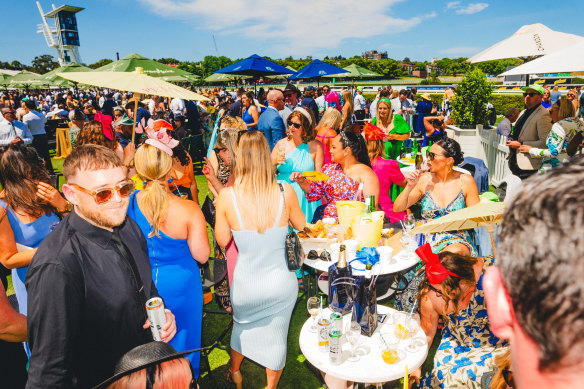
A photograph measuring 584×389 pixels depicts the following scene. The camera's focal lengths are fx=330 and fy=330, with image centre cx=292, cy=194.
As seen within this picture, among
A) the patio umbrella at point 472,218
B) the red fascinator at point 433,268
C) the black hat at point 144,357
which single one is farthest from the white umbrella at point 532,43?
the black hat at point 144,357

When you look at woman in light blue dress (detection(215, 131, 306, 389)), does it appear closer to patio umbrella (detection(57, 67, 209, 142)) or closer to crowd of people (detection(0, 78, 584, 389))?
crowd of people (detection(0, 78, 584, 389))

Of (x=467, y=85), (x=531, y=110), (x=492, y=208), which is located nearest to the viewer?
(x=492, y=208)

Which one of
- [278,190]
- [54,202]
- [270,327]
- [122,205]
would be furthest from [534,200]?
[54,202]

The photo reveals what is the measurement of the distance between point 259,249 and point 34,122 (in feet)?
34.5

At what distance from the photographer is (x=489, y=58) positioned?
7770 millimetres

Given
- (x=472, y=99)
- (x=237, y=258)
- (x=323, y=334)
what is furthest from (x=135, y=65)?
(x=472, y=99)

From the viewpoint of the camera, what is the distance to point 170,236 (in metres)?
2.50

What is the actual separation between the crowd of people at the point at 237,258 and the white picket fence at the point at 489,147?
7.01ft

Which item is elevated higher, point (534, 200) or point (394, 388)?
point (534, 200)

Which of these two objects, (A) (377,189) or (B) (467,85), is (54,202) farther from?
(B) (467,85)

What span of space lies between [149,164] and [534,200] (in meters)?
2.52

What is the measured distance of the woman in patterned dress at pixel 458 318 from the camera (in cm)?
234

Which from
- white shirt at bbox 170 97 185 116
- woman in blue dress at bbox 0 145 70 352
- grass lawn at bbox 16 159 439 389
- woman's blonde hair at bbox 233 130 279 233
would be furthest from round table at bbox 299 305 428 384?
white shirt at bbox 170 97 185 116

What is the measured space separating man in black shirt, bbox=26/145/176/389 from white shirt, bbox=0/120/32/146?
8233 mm
